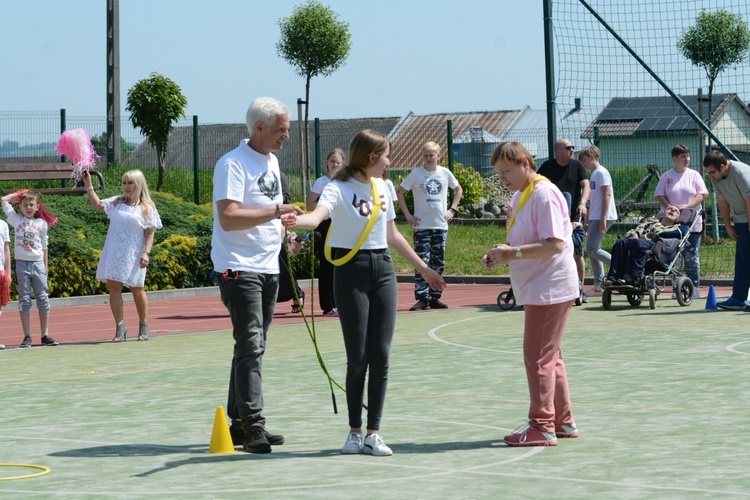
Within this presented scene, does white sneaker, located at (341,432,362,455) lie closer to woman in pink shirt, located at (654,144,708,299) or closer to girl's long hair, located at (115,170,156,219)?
girl's long hair, located at (115,170,156,219)

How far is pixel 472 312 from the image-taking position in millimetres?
17578

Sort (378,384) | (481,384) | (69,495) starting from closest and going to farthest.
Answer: (69,495) < (378,384) < (481,384)

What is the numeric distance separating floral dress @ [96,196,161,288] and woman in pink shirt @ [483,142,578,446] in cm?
738

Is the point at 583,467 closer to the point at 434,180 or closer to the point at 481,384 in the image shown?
the point at 481,384

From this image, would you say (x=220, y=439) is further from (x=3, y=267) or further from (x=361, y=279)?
(x=3, y=267)

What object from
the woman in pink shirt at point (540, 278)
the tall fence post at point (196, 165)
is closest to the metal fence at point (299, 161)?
the tall fence post at point (196, 165)

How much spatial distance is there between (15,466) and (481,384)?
421cm

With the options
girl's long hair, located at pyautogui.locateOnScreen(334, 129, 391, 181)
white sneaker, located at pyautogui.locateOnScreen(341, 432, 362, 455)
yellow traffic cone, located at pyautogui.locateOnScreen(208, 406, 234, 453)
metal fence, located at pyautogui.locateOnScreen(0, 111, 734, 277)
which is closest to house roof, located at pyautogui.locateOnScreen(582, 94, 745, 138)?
metal fence, located at pyautogui.locateOnScreen(0, 111, 734, 277)

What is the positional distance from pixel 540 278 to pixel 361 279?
106cm

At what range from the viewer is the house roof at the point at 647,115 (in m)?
23.9

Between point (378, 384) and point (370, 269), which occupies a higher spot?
point (370, 269)

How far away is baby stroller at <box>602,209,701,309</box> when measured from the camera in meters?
17.2

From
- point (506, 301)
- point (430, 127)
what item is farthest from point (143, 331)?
point (430, 127)

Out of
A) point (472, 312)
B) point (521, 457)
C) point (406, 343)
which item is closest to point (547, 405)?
point (521, 457)
